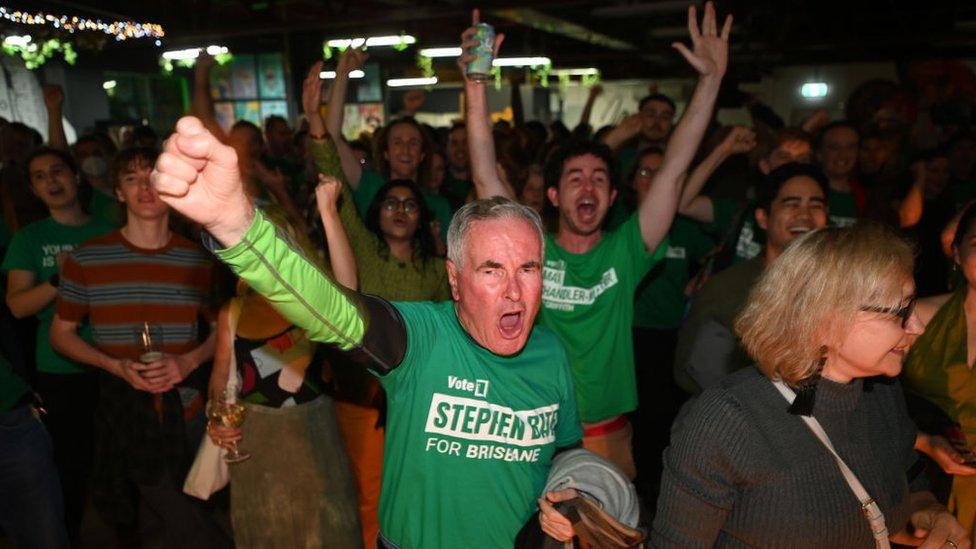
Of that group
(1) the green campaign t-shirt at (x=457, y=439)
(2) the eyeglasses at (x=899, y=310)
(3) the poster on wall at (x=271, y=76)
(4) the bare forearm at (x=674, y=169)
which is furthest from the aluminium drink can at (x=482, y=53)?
(3) the poster on wall at (x=271, y=76)

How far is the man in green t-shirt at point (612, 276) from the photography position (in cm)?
301

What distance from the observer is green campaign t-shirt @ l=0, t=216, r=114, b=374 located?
3559mm

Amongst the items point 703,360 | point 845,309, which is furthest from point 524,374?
point 703,360

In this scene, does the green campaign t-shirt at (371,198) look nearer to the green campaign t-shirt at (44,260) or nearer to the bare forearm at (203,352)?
the bare forearm at (203,352)

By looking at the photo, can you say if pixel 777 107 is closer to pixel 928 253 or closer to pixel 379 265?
pixel 928 253

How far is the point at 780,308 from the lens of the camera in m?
1.84

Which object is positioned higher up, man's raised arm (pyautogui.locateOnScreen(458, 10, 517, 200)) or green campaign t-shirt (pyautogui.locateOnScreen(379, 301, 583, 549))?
man's raised arm (pyautogui.locateOnScreen(458, 10, 517, 200))

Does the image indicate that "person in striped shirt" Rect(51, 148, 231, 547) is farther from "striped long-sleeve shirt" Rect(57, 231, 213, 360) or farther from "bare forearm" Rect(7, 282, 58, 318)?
"bare forearm" Rect(7, 282, 58, 318)

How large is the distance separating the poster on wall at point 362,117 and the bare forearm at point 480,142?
51.4 ft

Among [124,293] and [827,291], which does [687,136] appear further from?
[124,293]

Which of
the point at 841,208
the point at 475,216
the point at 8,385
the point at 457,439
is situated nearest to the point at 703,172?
the point at 841,208

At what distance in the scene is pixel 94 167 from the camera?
250 inches

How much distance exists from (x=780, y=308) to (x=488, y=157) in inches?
71.4

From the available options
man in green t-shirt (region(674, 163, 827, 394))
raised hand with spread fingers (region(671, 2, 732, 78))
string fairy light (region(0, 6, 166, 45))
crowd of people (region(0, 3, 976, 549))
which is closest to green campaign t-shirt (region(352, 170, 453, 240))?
crowd of people (region(0, 3, 976, 549))
